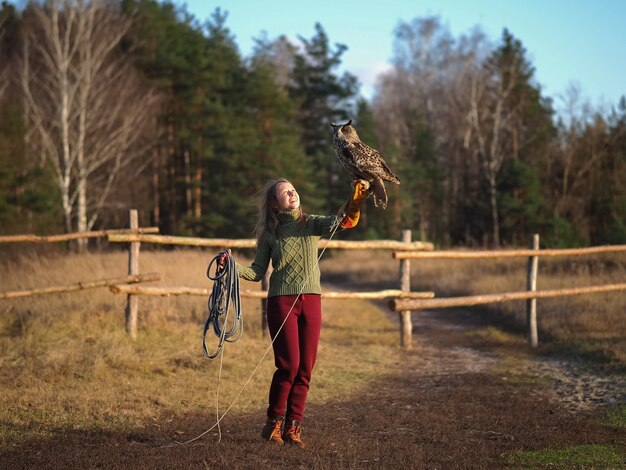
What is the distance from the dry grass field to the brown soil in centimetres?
2

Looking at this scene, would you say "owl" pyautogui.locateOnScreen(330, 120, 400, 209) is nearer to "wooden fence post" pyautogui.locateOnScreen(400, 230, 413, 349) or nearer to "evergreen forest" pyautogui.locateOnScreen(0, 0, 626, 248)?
"wooden fence post" pyautogui.locateOnScreen(400, 230, 413, 349)

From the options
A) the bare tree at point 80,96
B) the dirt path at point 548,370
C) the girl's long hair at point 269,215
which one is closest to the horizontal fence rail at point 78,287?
the dirt path at point 548,370

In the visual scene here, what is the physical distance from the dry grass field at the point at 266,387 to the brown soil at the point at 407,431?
2 centimetres

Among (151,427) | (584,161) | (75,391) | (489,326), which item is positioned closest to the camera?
(151,427)

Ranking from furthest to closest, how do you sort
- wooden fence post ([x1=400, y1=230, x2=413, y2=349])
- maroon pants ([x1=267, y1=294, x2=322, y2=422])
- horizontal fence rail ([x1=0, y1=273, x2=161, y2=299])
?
wooden fence post ([x1=400, y1=230, x2=413, y2=349]), horizontal fence rail ([x1=0, y1=273, x2=161, y2=299]), maroon pants ([x1=267, y1=294, x2=322, y2=422])

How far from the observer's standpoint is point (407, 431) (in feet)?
17.6

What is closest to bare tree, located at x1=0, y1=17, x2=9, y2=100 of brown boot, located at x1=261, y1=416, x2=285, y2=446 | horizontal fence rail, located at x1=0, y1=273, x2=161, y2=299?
horizontal fence rail, located at x1=0, y1=273, x2=161, y2=299

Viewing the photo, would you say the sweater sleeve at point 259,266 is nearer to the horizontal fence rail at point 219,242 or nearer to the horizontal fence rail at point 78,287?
the horizontal fence rail at point 219,242

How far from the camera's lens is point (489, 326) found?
445 inches

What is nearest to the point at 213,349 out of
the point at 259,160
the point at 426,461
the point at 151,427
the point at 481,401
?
the point at 151,427

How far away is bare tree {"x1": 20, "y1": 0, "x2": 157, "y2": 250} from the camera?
20719mm

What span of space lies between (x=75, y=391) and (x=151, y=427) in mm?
1181

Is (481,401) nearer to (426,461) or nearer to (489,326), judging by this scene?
(426,461)

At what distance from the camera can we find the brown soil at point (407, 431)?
4449mm
